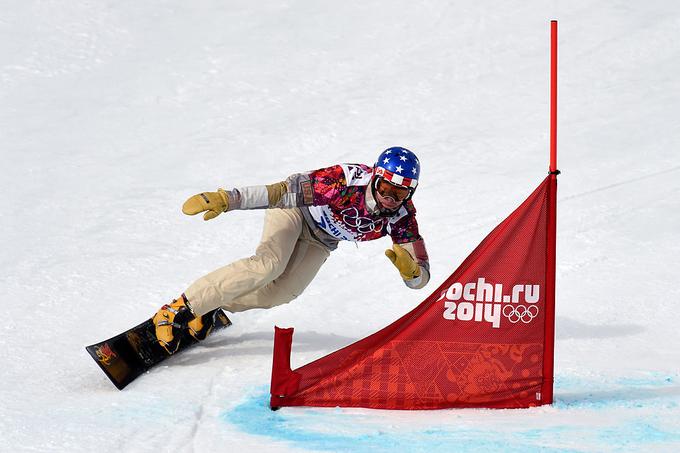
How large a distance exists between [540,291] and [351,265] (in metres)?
2.76

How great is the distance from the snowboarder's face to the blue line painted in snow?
43.6 inches

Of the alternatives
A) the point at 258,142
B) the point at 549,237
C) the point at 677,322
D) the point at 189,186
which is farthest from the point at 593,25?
the point at 549,237

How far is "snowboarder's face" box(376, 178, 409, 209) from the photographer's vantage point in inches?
209

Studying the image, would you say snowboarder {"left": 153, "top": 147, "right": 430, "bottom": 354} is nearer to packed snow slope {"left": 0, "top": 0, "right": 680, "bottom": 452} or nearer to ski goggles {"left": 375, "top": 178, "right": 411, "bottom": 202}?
ski goggles {"left": 375, "top": 178, "right": 411, "bottom": 202}

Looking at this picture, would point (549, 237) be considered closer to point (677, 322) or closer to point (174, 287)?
point (677, 322)

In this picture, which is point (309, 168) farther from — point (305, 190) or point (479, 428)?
point (479, 428)

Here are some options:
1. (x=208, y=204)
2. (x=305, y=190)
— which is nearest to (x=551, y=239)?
(x=305, y=190)

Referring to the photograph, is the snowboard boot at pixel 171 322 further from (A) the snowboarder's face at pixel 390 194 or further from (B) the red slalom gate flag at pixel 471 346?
(A) the snowboarder's face at pixel 390 194

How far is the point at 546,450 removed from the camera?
4.43 meters

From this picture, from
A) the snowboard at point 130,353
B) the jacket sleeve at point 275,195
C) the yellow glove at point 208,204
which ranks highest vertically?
the jacket sleeve at point 275,195

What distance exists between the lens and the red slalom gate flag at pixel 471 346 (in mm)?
4820

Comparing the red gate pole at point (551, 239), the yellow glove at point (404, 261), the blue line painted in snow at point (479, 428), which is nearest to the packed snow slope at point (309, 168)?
the blue line painted in snow at point (479, 428)

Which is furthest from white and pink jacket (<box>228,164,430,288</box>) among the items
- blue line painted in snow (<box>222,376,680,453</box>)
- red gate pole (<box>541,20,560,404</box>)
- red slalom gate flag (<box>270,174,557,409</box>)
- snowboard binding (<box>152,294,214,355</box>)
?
blue line painted in snow (<box>222,376,680,453</box>)

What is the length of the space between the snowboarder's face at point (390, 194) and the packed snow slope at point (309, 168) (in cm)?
111
